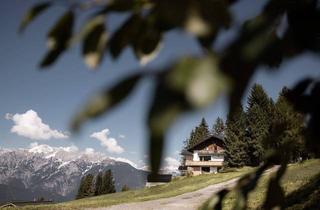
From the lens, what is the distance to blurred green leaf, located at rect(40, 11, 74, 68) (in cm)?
87

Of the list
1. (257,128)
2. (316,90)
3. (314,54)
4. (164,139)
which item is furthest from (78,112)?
(257,128)

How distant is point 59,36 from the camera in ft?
2.90

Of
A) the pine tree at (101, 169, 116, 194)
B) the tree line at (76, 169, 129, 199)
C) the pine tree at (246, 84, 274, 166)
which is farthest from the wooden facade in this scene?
the tree line at (76, 169, 129, 199)

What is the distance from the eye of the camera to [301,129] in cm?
187

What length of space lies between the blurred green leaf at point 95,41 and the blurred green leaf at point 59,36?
0.15ft

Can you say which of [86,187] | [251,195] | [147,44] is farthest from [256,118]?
[147,44]

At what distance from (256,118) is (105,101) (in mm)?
79773

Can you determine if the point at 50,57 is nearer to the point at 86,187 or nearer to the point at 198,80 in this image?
the point at 198,80

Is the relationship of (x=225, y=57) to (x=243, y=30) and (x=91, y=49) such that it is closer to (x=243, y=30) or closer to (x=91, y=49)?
(x=243, y=30)

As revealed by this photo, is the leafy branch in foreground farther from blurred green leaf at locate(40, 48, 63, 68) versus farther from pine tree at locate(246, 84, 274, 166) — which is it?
pine tree at locate(246, 84, 274, 166)

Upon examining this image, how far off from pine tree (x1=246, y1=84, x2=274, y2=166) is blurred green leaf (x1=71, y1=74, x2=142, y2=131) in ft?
252

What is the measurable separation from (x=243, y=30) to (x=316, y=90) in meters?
0.78

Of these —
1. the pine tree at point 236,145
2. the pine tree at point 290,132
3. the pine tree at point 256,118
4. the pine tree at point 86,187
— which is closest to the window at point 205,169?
the pine tree at point 236,145

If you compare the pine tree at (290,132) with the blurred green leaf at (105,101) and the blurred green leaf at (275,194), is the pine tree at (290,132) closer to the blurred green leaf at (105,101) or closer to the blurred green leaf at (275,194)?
the blurred green leaf at (275,194)
